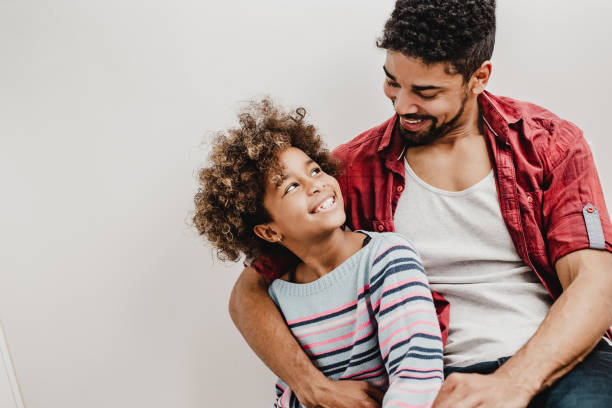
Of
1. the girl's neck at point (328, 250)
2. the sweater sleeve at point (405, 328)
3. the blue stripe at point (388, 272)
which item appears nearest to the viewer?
the sweater sleeve at point (405, 328)

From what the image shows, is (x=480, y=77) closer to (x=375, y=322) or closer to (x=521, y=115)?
(x=521, y=115)

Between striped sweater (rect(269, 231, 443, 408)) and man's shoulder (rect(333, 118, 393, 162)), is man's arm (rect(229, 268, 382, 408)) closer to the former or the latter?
striped sweater (rect(269, 231, 443, 408))

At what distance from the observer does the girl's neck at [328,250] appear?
4.32 feet

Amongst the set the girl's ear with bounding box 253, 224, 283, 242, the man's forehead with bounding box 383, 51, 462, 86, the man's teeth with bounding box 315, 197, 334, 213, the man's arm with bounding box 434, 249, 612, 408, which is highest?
the man's forehead with bounding box 383, 51, 462, 86

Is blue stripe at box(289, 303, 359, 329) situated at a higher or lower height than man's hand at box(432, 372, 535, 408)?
higher

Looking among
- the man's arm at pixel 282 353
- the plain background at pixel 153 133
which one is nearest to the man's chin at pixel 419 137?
the plain background at pixel 153 133

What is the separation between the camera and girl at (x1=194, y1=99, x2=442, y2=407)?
1169mm

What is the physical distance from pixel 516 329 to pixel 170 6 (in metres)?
1.35

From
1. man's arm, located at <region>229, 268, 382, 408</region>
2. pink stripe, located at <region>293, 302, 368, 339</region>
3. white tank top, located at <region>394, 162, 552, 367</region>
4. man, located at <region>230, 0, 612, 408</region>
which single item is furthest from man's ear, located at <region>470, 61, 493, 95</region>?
man's arm, located at <region>229, 268, 382, 408</region>

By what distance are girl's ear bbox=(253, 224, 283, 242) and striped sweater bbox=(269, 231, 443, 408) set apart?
5.1 inches

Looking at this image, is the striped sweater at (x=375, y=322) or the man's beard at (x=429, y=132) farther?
the man's beard at (x=429, y=132)

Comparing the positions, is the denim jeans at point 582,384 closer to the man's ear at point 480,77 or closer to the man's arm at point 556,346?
the man's arm at point 556,346

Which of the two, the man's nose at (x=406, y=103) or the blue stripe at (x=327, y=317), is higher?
the man's nose at (x=406, y=103)

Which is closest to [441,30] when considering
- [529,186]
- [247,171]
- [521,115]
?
[521,115]
